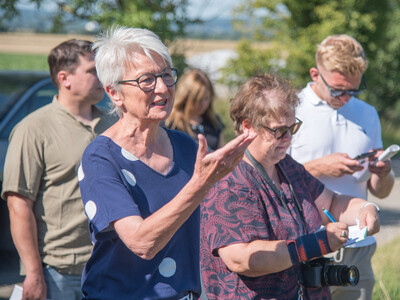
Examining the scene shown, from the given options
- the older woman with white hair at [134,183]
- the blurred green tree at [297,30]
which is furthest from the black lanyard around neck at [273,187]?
the blurred green tree at [297,30]

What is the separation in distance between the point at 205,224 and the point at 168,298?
19.3 inches

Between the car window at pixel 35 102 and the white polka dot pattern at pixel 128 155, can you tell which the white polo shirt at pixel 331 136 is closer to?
the white polka dot pattern at pixel 128 155

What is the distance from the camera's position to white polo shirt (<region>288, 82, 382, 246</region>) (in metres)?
3.62

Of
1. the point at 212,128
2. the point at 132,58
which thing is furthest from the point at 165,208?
the point at 212,128

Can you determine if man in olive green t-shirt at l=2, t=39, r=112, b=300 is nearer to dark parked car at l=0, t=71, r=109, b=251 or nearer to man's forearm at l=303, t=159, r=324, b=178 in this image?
man's forearm at l=303, t=159, r=324, b=178

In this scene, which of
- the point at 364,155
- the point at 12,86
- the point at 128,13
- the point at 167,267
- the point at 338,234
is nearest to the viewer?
the point at 167,267

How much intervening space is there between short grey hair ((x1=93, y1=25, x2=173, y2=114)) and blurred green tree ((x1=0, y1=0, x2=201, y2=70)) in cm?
635

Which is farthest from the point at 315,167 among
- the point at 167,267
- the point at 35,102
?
the point at 35,102

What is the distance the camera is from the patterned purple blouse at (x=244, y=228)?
245 centimetres

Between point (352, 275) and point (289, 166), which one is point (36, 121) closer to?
point (289, 166)

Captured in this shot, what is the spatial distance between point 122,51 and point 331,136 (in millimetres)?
1878

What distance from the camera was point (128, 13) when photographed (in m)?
8.77

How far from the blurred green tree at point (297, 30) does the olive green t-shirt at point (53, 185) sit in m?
8.57

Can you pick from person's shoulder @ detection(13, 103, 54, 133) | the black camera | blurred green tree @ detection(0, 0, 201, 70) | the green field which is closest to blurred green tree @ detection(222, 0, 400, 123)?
blurred green tree @ detection(0, 0, 201, 70)
